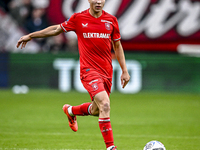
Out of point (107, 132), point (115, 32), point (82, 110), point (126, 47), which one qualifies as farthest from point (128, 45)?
point (107, 132)

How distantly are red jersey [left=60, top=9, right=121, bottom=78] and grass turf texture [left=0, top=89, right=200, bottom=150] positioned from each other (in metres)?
1.34

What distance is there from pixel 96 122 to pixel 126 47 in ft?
28.1

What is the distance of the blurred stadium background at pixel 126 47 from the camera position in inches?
612

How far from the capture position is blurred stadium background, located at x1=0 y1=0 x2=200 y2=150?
15547 millimetres

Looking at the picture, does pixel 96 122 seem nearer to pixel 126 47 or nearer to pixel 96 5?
pixel 96 5

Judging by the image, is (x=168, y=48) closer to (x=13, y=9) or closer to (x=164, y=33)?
(x=164, y=33)

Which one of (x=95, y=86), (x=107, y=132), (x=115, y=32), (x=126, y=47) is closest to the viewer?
(x=107, y=132)

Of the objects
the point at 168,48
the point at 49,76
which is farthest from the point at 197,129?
the point at 168,48

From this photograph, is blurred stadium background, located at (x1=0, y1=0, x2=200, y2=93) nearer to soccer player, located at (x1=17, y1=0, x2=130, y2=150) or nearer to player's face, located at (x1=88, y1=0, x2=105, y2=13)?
soccer player, located at (x1=17, y1=0, x2=130, y2=150)

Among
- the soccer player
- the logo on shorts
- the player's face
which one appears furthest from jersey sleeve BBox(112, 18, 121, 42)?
the logo on shorts

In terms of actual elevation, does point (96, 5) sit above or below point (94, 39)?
above

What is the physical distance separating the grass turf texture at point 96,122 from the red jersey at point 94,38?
1.34 metres

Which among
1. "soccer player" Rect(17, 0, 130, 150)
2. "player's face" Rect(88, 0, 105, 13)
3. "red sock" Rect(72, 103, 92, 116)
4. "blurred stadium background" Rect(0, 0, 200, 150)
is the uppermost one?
"blurred stadium background" Rect(0, 0, 200, 150)

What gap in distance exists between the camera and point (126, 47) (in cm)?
1748
